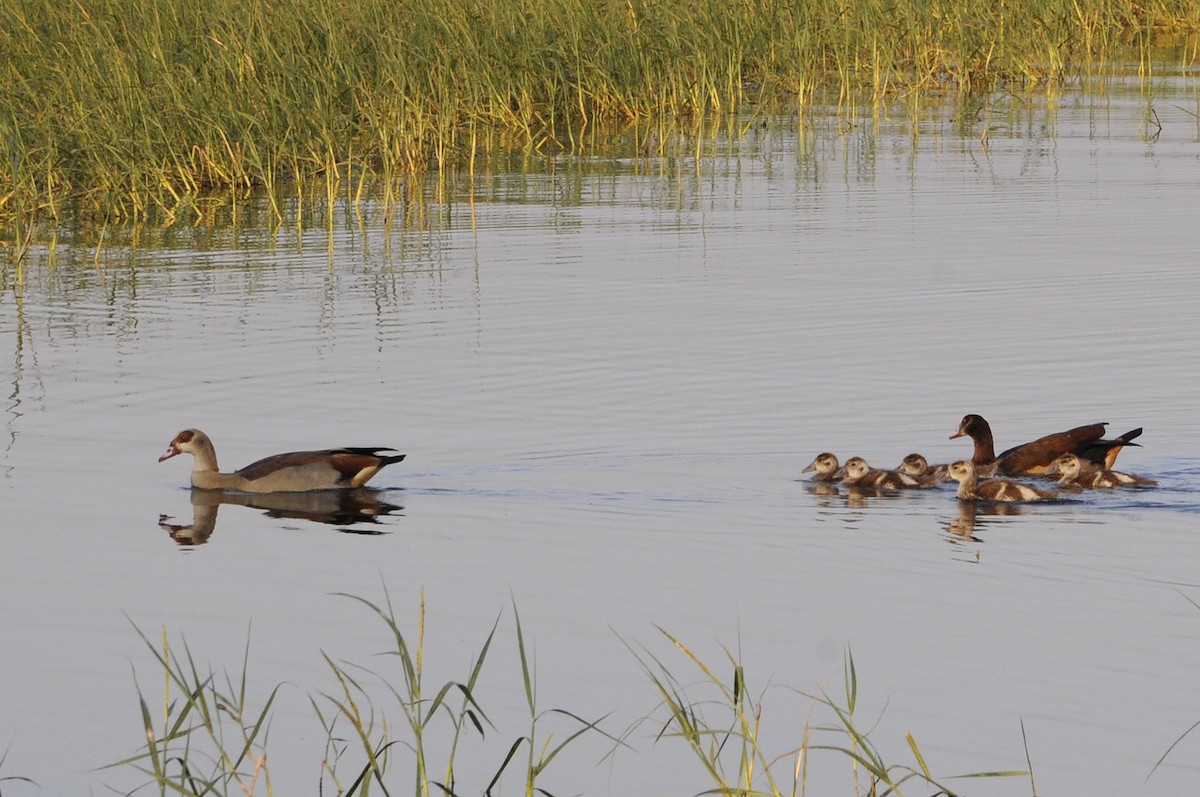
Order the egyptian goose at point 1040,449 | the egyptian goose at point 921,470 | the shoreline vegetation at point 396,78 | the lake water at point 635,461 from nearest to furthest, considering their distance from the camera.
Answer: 1. the lake water at point 635,461
2. the egyptian goose at point 921,470
3. the egyptian goose at point 1040,449
4. the shoreline vegetation at point 396,78

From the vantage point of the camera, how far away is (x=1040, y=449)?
9.71m

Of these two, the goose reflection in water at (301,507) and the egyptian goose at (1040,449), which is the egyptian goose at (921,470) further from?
the goose reflection in water at (301,507)

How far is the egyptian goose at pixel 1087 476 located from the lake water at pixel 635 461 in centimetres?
14

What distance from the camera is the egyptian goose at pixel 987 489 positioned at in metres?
9.31

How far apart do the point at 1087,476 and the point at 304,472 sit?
11.3 feet


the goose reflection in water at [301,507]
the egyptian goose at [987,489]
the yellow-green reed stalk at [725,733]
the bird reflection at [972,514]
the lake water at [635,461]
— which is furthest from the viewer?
the egyptian goose at [987,489]

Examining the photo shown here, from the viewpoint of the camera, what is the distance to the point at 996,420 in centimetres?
1053

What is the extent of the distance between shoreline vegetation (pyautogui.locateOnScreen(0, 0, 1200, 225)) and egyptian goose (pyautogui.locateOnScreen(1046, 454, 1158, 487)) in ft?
28.0

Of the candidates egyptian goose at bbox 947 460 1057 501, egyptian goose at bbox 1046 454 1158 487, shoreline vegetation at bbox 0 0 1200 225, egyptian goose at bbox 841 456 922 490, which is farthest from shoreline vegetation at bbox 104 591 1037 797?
shoreline vegetation at bbox 0 0 1200 225

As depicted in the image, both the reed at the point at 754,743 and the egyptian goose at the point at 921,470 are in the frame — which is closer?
the reed at the point at 754,743

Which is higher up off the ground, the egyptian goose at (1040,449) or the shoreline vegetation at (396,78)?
the shoreline vegetation at (396,78)

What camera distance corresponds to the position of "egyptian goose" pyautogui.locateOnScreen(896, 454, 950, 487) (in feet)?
31.0

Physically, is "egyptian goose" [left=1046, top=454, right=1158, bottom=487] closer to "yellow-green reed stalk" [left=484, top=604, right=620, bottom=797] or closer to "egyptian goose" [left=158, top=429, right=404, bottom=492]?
"egyptian goose" [left=158, top=429, right=404, bottom=492]

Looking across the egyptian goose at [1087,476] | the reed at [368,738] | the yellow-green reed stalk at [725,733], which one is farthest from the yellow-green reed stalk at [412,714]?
the egyptian goose at [1087,476]
